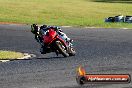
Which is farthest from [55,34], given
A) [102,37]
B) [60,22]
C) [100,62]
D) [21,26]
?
[60,22]

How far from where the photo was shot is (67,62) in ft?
52.1

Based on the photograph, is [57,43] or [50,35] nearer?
[57,43]

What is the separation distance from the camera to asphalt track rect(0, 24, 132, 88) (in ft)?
39.8

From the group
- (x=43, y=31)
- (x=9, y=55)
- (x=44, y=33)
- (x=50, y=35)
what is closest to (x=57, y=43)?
(x=50, y=35)

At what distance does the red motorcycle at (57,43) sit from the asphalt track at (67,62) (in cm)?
26

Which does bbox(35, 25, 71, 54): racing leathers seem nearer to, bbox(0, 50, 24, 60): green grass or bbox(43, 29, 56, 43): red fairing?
bbox(43, 29, 56, 43): red fairing

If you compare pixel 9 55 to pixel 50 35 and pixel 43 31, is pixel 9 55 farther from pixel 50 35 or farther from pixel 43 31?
pixel 50 35

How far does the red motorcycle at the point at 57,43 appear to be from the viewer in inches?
678

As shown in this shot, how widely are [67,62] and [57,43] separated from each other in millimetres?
1507

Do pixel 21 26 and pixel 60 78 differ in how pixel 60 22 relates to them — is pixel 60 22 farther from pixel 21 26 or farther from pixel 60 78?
pixel 60 78

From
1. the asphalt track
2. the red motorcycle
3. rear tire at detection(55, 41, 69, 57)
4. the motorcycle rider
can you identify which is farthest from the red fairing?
the asphalt track

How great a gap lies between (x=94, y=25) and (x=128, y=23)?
2.50 m

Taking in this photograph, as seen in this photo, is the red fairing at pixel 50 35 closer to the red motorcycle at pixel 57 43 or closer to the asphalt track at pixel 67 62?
the red motorcycle at pixel 57 43

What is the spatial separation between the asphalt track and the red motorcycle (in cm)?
26
